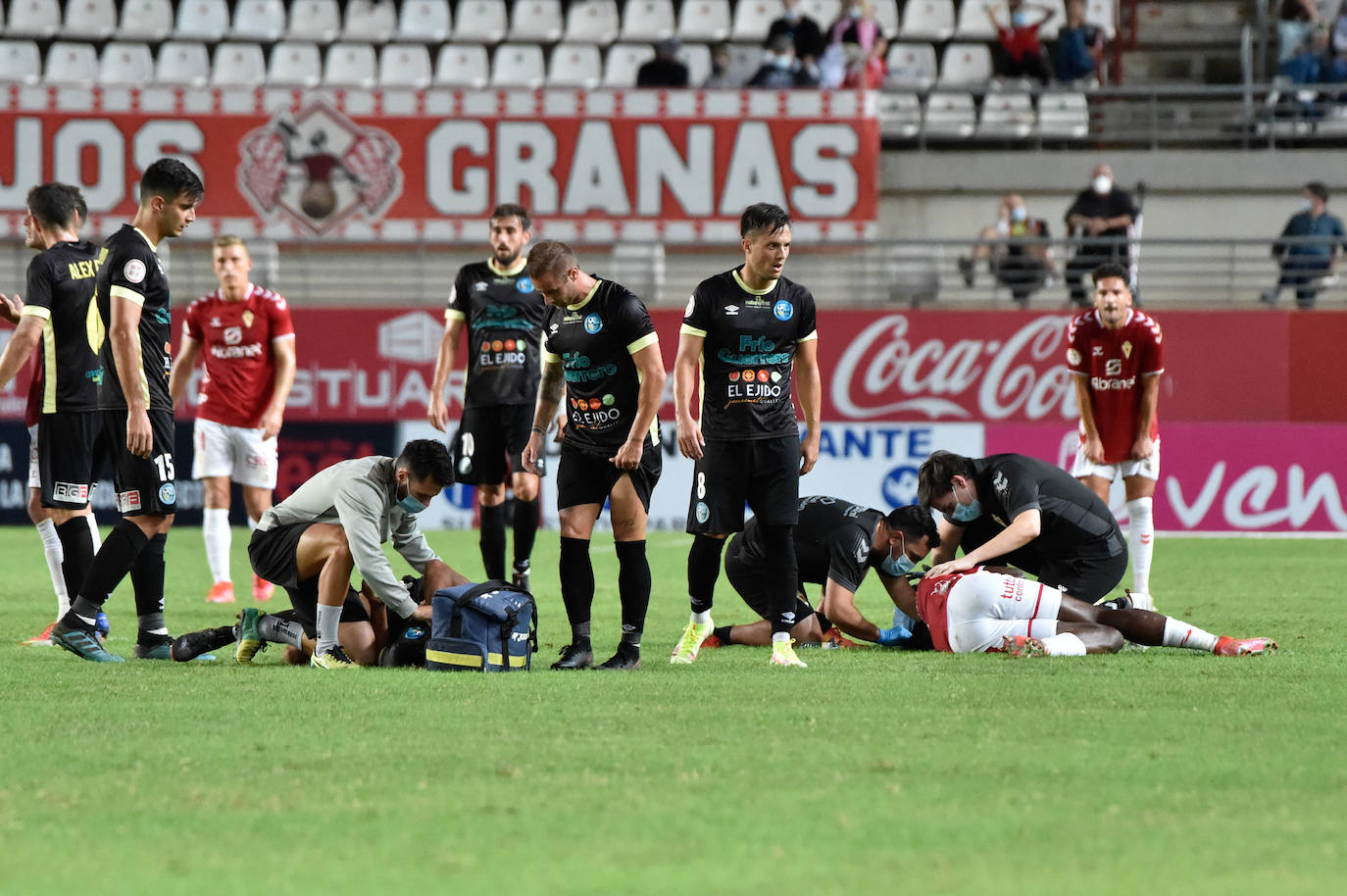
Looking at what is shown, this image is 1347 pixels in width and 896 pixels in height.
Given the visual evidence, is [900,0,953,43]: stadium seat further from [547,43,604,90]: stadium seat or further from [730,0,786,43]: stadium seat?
[547,43,604,90]: stadium seat

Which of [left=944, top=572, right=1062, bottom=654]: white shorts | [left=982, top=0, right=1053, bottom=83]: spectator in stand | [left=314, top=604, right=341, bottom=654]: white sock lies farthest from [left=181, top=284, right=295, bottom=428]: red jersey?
[left=982, top=0, right=1053, bottom=83]: spectator in stand

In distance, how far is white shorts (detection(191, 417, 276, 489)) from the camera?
11.3 metres

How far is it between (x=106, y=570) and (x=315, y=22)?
723 inches

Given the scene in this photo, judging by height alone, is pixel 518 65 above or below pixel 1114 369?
above

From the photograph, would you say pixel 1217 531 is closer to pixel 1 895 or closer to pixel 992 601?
pixel 992 601

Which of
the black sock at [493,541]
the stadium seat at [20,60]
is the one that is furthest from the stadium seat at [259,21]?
the black sock at [493,541]

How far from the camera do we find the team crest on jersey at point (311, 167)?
73.0 feet

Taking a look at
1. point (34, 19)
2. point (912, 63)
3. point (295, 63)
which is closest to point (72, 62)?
point (34, 19)

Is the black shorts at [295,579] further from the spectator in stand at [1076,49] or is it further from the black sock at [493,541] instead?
the spectator in stand at [1076,49]

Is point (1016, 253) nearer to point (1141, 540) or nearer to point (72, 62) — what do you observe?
point (1141, 540)

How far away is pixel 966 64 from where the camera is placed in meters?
24.5

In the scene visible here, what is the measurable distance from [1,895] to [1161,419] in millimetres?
17523

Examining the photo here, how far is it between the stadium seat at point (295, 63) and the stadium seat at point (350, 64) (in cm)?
20

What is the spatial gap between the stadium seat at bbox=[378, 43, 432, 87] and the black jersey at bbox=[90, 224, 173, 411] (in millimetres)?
16424
